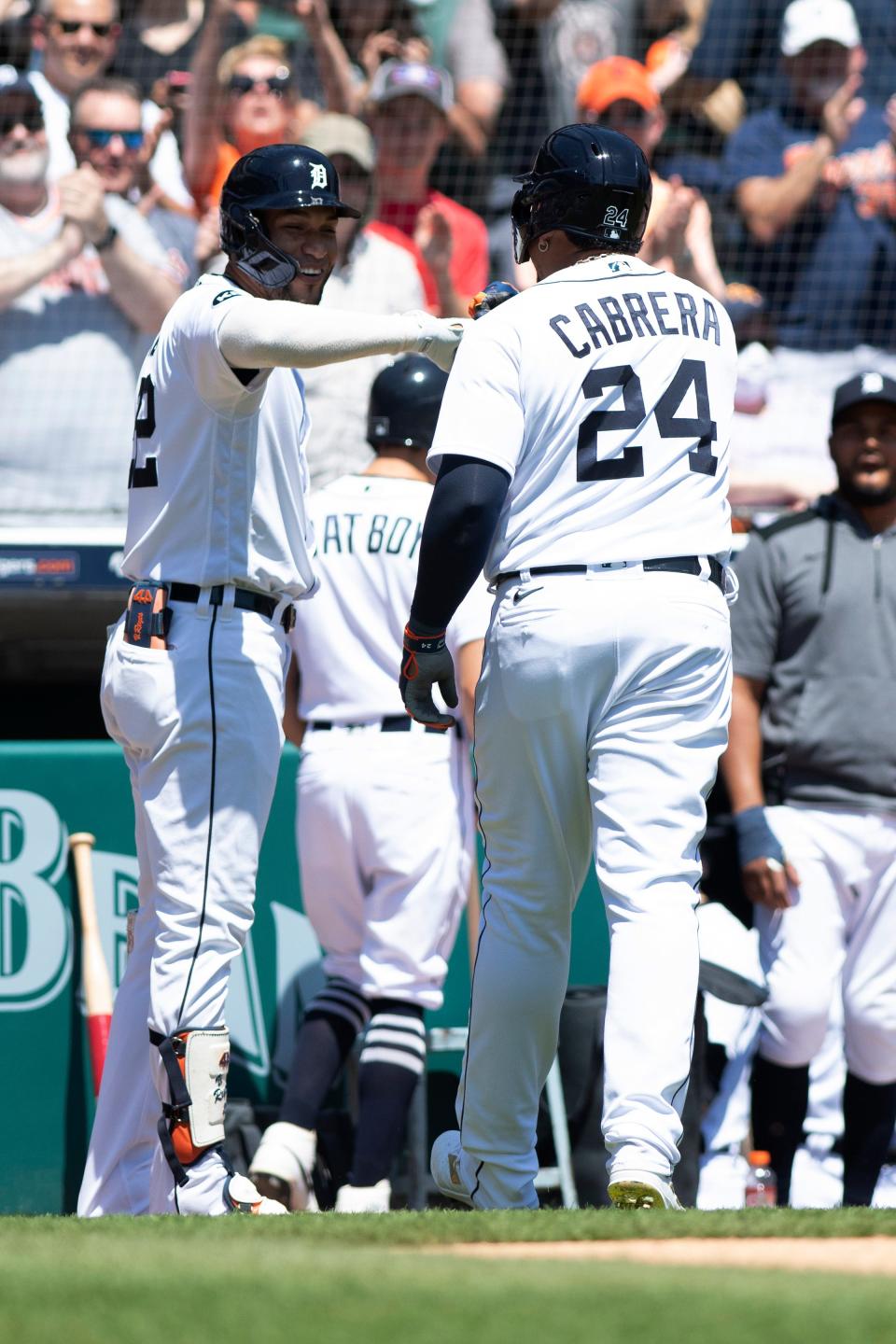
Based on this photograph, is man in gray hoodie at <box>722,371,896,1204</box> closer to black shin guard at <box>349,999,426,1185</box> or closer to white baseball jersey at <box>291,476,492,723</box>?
white baseball jersey at <box>291,476,492,723</box>

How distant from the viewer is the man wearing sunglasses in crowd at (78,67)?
7.38 metres

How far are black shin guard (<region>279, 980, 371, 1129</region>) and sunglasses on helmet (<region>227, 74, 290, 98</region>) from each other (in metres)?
3.97

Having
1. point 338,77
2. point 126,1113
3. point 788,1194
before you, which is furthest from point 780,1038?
point 338,77

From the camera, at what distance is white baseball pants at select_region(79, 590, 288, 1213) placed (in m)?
3.62

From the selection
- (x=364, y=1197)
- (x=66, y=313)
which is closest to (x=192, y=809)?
(x=364, y=1197)

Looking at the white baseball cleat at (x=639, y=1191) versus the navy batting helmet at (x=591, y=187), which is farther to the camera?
the navy batting helmet at (x=591, y=187)

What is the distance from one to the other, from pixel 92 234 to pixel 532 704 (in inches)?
163

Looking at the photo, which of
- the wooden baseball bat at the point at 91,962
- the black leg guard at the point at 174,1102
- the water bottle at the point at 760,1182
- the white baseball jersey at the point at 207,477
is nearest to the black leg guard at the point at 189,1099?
the black leg guard at the point at 174,1102

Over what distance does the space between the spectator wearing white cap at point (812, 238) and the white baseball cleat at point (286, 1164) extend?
318 centimetres

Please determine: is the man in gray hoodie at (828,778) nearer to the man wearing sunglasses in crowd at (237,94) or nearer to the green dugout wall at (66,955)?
the green dugout wall at (66,955)

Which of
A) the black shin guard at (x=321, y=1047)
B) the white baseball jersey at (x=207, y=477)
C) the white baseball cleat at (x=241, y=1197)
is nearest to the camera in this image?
the white baseball cleat at (x=241, y=1197)

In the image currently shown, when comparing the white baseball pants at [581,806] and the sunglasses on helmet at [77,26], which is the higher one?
the sunglasses on helmet at [77,26]

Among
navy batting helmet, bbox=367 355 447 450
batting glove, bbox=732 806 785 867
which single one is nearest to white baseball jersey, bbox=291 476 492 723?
navy batting helmet, bbox=367 355 447 450

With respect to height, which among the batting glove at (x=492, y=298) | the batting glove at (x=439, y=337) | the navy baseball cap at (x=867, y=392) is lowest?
the batting glove at (x=439, y=337)
